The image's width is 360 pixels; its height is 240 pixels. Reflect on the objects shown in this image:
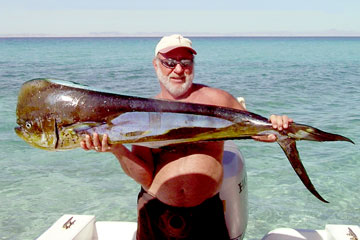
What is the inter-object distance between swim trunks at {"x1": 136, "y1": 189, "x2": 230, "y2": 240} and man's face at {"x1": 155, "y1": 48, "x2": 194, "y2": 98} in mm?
732

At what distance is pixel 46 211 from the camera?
595 centimetres

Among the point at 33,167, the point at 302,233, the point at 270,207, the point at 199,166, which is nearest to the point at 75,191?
the point at 33,167

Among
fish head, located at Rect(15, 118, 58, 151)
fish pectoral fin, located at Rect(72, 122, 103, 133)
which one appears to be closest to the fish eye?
fish head, located at Rect(15, 118, 58, 151)

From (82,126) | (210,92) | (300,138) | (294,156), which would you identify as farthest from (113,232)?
(300,138)

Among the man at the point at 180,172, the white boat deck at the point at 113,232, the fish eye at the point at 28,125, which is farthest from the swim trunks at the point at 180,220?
the fish eye at the point at 28,125

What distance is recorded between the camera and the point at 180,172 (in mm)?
2490

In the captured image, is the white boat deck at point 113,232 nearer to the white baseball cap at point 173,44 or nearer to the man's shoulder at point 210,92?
the man's shoulder at point 210,92

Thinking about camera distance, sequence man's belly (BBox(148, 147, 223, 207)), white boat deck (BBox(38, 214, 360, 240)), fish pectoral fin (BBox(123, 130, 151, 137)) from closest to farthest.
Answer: fish pectoral fin (BBox(123, 130, 151, 137)) < man's belly (BBox(148, 147, 223, 207)) < white boat deck (BBox(38, 214, 360, 240))

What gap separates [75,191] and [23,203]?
2.81ft

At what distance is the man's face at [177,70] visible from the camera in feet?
8.43

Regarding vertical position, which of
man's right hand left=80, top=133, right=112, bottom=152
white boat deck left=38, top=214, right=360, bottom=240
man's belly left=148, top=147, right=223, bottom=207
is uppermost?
man's right hand left=80, top=133, right=112, bottom=152

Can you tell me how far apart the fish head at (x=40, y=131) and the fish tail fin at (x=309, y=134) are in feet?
3.95

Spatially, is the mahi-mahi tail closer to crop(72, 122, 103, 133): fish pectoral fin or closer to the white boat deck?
crop(72, 122, 103, 133): fish pectoral fin

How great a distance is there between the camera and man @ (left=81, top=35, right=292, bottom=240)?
249cm
